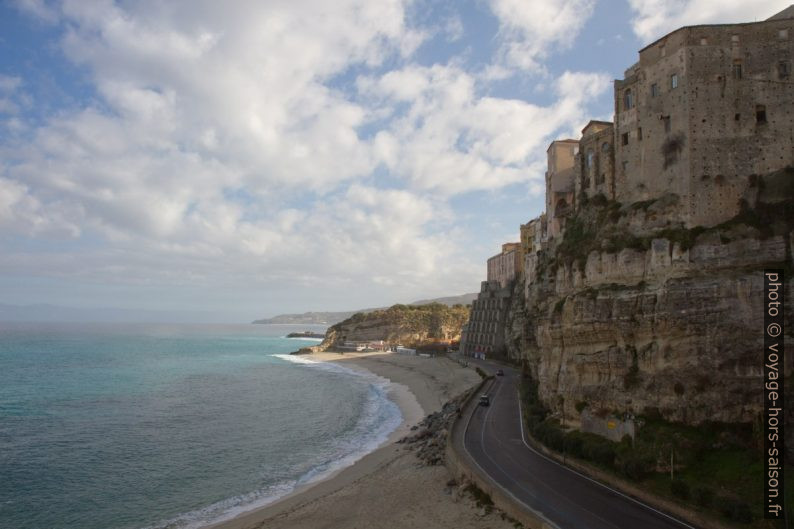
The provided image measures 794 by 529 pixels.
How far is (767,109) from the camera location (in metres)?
28.0

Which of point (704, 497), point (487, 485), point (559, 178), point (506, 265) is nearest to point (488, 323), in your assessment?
point (506, 265)

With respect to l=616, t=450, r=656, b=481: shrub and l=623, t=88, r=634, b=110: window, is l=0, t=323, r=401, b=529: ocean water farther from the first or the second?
l=623, t=88, r=634, b=110: window

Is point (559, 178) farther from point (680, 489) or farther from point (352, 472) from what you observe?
point (680, 489)

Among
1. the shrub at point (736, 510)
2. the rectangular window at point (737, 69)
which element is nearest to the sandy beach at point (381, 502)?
the shrub at point (736, 510)

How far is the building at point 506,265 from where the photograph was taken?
92.1 meters

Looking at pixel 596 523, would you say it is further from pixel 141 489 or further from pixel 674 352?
pixel 141 489

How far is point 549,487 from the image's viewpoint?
22.8 metres

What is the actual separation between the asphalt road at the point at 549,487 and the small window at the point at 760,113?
2083 cm

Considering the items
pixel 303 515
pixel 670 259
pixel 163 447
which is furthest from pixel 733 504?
pixel 163 447

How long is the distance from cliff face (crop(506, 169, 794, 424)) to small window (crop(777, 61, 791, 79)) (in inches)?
223

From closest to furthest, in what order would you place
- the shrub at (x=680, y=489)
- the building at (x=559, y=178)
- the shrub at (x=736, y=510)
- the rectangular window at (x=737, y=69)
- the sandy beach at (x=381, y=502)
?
the shrub at (x=736, y=510) → the shrub at (x=680, y=489) → the sandy beach at (x=381, y=502) → the rectangular window at (x=737, y=69) → the building at (x=559, y=178)

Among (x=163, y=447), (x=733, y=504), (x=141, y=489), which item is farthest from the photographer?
(x=163, y=447)

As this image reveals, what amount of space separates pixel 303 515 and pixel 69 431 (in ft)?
94.5

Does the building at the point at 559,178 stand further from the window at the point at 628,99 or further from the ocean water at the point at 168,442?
the ocean water at the point at 168,442
